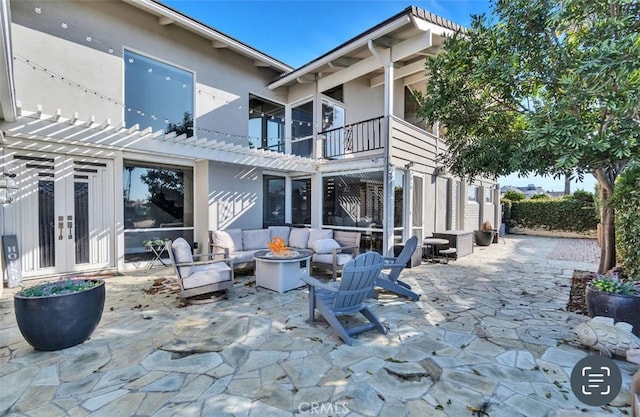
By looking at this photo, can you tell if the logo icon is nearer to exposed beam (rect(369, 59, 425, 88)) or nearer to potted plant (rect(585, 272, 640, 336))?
potted plant (rect(585, 272, 640, 336))

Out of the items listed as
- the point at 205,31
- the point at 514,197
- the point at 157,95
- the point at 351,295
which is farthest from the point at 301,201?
the point at 514,197

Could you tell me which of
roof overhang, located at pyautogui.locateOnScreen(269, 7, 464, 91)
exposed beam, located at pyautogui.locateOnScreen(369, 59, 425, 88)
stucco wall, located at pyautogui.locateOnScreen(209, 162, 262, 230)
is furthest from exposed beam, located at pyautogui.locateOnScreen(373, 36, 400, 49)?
stucco wall, located at pyautogui.locateOnScreen(209, 162, 262, 230)

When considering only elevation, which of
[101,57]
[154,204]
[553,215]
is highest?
[101,57]

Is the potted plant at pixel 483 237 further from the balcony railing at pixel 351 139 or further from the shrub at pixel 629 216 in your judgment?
the shrub at pixel 629 216

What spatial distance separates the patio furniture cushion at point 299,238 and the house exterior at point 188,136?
3.97 feet

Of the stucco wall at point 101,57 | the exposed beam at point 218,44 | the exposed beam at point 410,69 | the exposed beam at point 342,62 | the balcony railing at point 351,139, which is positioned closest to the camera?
the stucco wall at point 101,57

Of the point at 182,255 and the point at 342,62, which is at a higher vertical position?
the point at 342,62

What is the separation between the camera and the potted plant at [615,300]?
365 cm

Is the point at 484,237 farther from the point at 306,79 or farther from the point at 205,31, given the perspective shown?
the point at 205,31

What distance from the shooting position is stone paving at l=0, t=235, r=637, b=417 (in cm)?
245

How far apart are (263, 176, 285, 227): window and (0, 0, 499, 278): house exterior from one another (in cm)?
3

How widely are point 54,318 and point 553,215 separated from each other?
764 inches

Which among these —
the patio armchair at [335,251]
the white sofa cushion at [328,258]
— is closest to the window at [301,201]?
the patio armchair at [335,251]

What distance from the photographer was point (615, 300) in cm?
371
